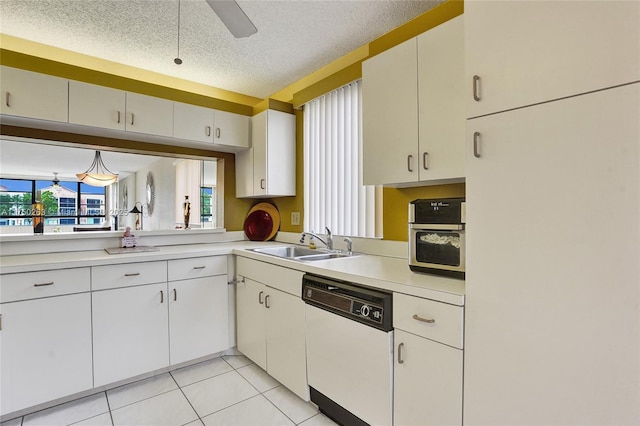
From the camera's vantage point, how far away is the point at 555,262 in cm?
103

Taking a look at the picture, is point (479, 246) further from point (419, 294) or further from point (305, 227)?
point (305, 227)

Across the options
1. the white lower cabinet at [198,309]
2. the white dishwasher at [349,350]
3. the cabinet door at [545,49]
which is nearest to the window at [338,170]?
the white dishwasher at [349,350]

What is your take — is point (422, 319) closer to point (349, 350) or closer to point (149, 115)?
point (349, 350)

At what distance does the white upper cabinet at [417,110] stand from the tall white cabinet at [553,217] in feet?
1.21

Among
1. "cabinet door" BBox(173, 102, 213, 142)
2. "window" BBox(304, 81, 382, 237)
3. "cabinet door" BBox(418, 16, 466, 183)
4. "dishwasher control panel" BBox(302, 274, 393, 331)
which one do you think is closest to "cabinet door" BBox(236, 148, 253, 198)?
"cabinet door" BBox(173, 102, 213, 142)

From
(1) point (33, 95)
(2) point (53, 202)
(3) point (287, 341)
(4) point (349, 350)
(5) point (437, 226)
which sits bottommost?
(3) point (287, 341)

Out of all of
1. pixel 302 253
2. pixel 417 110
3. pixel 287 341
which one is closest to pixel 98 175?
pixel 302 253

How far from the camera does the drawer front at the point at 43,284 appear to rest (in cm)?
183

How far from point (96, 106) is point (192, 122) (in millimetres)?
699

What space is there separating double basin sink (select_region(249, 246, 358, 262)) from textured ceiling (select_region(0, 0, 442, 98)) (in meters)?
1.60

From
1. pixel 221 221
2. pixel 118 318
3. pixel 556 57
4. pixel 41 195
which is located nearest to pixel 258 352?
pixel 118 318

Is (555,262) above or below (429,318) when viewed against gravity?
above

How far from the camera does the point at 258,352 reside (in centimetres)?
238

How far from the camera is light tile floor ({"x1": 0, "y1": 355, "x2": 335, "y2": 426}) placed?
6.13ft
